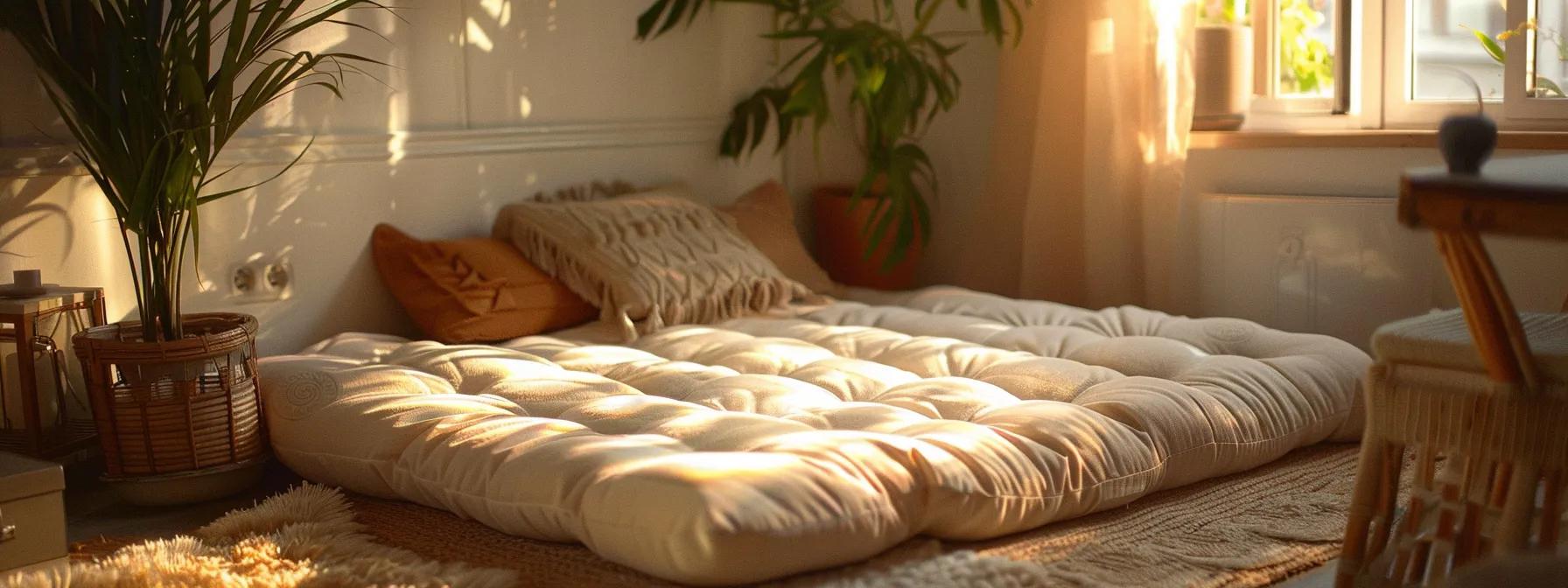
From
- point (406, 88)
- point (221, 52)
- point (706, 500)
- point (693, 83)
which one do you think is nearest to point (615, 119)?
point (693, 83)

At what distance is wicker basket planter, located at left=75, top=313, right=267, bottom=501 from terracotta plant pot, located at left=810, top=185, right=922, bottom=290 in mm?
1726

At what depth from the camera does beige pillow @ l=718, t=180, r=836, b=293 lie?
3539 millimetres

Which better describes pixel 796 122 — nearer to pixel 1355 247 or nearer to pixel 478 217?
pixel 478 217

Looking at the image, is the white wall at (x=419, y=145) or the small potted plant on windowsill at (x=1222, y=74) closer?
the white wall at (x=419, y=145)

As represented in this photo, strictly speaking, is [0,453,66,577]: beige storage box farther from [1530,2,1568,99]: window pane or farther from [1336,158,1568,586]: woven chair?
[1530,2,1568,99]: window pane

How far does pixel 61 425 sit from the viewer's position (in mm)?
2516

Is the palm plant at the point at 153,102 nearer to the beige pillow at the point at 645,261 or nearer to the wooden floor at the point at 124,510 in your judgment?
the wooden floor at the point at 124,510

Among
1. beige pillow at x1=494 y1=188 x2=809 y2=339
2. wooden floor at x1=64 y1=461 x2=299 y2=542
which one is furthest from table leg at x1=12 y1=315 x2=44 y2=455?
beige pillow at x1=494 y1=188 x2=809 y2=339

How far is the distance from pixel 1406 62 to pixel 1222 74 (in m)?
0.40

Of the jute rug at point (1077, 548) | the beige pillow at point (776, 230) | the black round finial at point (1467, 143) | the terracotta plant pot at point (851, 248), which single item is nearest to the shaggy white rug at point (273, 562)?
the jute rug at point (1077, 548)

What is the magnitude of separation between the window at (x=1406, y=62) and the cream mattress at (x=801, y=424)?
0.79 meters

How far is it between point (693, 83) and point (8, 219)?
1.67 meters

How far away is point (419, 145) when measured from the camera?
316 cm

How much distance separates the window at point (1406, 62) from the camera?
3016 millimetres
